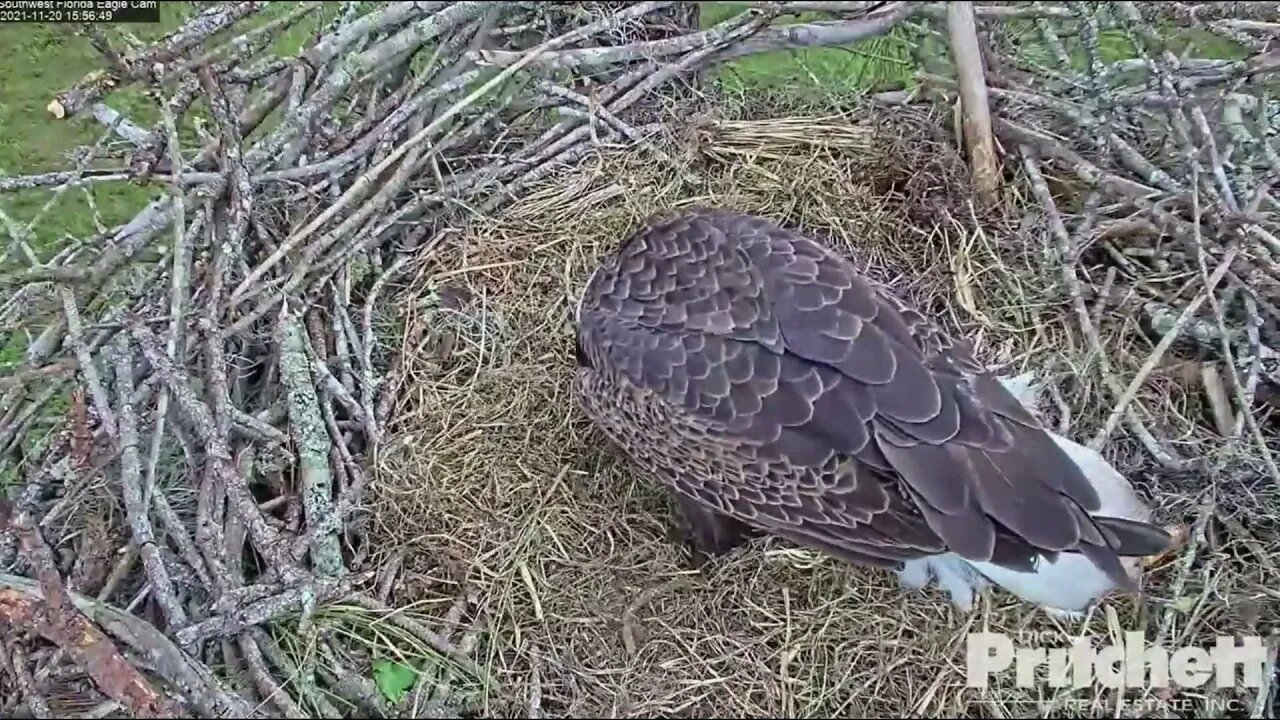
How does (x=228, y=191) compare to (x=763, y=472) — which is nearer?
(x=763, y=472)

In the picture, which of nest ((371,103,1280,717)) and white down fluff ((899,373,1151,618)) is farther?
nest ((371,103,1280,717))

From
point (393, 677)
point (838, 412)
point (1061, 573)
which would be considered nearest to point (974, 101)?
point (838, 412)

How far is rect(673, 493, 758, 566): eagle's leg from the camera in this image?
2.63 metres

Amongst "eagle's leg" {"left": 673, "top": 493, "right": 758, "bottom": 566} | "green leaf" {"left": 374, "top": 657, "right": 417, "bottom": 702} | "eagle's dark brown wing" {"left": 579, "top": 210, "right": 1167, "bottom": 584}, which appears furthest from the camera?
"eagle's leg" {"left": 673, "top": 493, "right": 758, "bottom": 566}

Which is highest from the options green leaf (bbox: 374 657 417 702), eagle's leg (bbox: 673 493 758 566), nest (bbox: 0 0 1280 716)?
nest (bbox: 0 0 1280 716)

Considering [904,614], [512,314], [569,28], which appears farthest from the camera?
[569,28]

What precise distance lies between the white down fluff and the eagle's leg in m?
0.40

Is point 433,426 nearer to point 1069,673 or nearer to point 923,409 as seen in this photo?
point 923,409

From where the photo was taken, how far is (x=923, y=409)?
7.51 ft

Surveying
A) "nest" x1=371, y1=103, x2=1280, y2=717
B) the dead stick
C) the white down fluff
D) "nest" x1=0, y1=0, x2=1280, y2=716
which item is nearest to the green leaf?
"nest" x1=0, y1=0, x2=1280, y2=716

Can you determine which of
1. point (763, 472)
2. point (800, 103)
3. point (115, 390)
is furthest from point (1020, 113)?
point (115, 390)

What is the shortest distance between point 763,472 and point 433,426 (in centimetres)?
95

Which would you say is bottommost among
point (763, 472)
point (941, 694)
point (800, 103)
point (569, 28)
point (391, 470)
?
point (941, 694)

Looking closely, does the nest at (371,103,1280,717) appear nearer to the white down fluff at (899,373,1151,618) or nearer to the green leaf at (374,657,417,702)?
the white down fluff at (899,373,1151,618)
